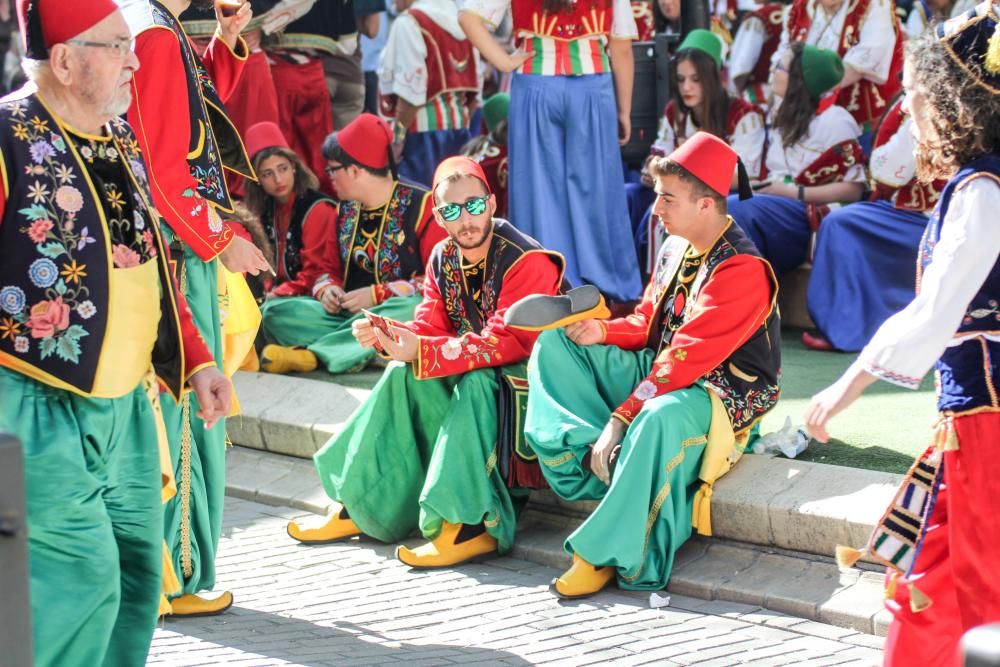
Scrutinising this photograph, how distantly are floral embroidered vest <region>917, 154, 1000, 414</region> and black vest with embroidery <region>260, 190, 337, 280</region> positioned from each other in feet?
15.9

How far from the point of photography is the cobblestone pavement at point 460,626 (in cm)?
426

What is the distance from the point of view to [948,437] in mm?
3293

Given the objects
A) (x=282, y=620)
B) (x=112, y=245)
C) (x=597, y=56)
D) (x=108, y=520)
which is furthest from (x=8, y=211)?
A: (x=597, y=56)

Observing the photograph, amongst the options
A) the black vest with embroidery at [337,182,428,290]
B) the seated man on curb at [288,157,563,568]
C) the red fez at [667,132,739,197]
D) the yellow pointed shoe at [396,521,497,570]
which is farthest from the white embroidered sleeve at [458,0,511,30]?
the yellow pointed shoe at [396,521,497,570]

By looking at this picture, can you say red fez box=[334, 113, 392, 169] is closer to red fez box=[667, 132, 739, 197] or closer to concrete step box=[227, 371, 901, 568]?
concrete step box=[227, 371, 901, 568]

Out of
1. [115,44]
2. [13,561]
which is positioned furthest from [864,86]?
[13,561]

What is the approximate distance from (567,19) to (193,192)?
10.7ft

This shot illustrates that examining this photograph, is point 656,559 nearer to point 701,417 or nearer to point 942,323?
point 701,417

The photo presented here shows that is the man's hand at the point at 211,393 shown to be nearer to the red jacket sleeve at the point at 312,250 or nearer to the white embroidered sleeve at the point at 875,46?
the red jacket sleeve at the point at 312,250

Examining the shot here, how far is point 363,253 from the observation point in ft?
23.9

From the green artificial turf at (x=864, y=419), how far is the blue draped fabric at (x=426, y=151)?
305 cm

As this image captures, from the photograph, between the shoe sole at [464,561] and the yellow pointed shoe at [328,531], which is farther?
the yellow pointed shoe at [328,531]

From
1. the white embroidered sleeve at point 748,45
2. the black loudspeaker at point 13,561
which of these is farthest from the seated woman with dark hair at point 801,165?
the black loudspeaker at point 13,561

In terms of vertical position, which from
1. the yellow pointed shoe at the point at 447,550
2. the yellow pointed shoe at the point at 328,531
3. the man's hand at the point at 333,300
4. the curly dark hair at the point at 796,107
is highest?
the curly dark hair at the point at 796,107
